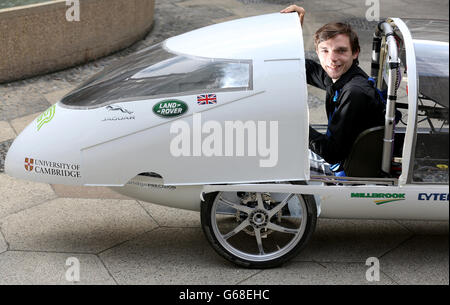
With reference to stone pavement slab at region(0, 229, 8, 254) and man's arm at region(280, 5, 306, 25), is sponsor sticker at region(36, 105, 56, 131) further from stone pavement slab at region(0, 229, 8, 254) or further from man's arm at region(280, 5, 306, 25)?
man's arm at region(280, 5, 306, 25)

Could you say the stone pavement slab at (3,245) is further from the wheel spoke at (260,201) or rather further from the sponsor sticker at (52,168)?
the wheel spoke at (260,201)

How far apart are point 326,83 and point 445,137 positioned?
0.95m

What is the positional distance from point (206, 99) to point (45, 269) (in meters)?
1.61

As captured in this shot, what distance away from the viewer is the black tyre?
403 centimetres

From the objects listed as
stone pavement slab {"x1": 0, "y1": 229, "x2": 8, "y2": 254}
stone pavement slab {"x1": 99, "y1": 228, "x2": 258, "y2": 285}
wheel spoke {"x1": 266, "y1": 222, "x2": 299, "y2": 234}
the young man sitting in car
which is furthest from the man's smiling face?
stone pavement slab {"x1": 0, "y1": 229, "x2": 8, "y2": 254}

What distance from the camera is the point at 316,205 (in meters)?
4.00

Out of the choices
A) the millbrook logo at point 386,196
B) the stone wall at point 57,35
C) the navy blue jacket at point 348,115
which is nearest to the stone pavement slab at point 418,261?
the millbrook logo at point 386,196

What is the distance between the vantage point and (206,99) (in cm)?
381

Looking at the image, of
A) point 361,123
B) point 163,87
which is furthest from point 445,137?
point 163,87

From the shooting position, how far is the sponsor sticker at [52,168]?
3949 mm

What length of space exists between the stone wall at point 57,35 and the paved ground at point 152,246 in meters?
1.87

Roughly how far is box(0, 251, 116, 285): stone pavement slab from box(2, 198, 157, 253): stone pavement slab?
0.10 meters

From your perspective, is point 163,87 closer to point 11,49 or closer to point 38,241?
point 38,241

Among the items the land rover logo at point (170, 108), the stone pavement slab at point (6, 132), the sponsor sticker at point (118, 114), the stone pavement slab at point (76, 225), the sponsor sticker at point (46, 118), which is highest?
the land rover logo at point (170, 108)
